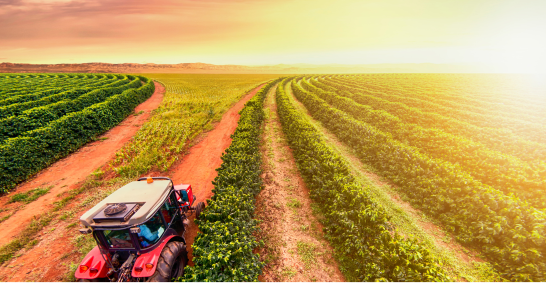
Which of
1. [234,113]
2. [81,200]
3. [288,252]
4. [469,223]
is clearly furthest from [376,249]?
[234,113]

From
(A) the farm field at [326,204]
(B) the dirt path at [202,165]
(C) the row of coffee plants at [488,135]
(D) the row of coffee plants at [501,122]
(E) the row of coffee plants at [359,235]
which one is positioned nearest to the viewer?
(E) the row of coffee plants at [359,235]

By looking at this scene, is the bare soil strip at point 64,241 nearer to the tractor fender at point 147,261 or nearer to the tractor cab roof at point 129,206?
the tractor fender at point 147,261

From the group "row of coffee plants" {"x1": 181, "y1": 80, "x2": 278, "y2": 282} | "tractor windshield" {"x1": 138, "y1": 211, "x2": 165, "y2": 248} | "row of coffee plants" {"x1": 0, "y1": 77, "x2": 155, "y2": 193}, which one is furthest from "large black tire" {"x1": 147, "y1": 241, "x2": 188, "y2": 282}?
"row of coffee plants" {"x1": 0, "y1": 77, "x2": 155, "y2": 193}

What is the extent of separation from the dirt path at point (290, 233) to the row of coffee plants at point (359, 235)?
0.48 m

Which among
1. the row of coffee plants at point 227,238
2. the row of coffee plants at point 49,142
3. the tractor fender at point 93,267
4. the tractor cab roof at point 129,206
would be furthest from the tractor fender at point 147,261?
the row of coffee plants at point 49,142

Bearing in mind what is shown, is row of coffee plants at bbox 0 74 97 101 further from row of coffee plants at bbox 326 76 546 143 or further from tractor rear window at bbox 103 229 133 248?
row of coffee plants at bbox 326 76 546 143

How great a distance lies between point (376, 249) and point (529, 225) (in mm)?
5769

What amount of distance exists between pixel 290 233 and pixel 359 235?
8.86 ft

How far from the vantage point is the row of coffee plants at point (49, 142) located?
36.0 feet

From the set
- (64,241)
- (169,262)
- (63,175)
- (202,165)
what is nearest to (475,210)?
(169,262)

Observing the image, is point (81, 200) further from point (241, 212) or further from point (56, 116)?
point (56, 116)

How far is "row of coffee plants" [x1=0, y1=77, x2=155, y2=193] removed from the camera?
11.0m

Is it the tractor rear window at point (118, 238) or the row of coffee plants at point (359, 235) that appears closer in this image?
the tractor rear window at point (118, 238)

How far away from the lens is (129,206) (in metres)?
5.04
